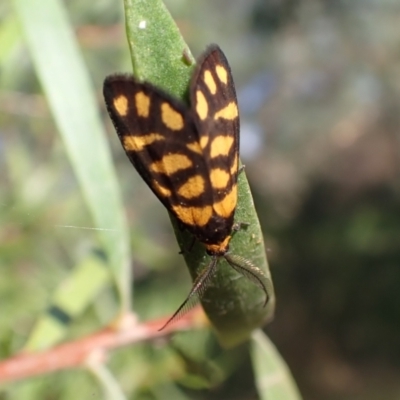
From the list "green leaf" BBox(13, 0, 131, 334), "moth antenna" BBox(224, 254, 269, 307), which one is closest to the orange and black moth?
"moth antenna" BBox(224, 254, 269, 307)

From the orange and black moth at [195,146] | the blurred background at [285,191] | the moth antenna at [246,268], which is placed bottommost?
the blurred background at [285,191]

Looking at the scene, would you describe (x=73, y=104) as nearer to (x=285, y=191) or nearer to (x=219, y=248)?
(x=219, y=248)

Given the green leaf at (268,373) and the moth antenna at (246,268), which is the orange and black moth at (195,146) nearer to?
the moth antenna at (246,268)

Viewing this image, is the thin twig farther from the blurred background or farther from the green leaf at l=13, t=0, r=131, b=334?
the blurred background

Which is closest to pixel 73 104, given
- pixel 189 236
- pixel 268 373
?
pixel 189 236

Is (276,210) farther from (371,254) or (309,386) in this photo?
(309,386)

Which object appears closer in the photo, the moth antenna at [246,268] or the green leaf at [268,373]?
the moth antenna at [246,268]

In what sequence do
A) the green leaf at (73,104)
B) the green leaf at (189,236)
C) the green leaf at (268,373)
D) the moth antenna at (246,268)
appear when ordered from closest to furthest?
the green leaf at (189,236) < the moth antenna at (246,268) < the green leaf at (73,104) < the green leaf at (268,373)

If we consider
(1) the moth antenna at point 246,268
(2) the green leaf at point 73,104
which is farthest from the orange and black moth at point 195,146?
(2) the green leaf at point 73,104
